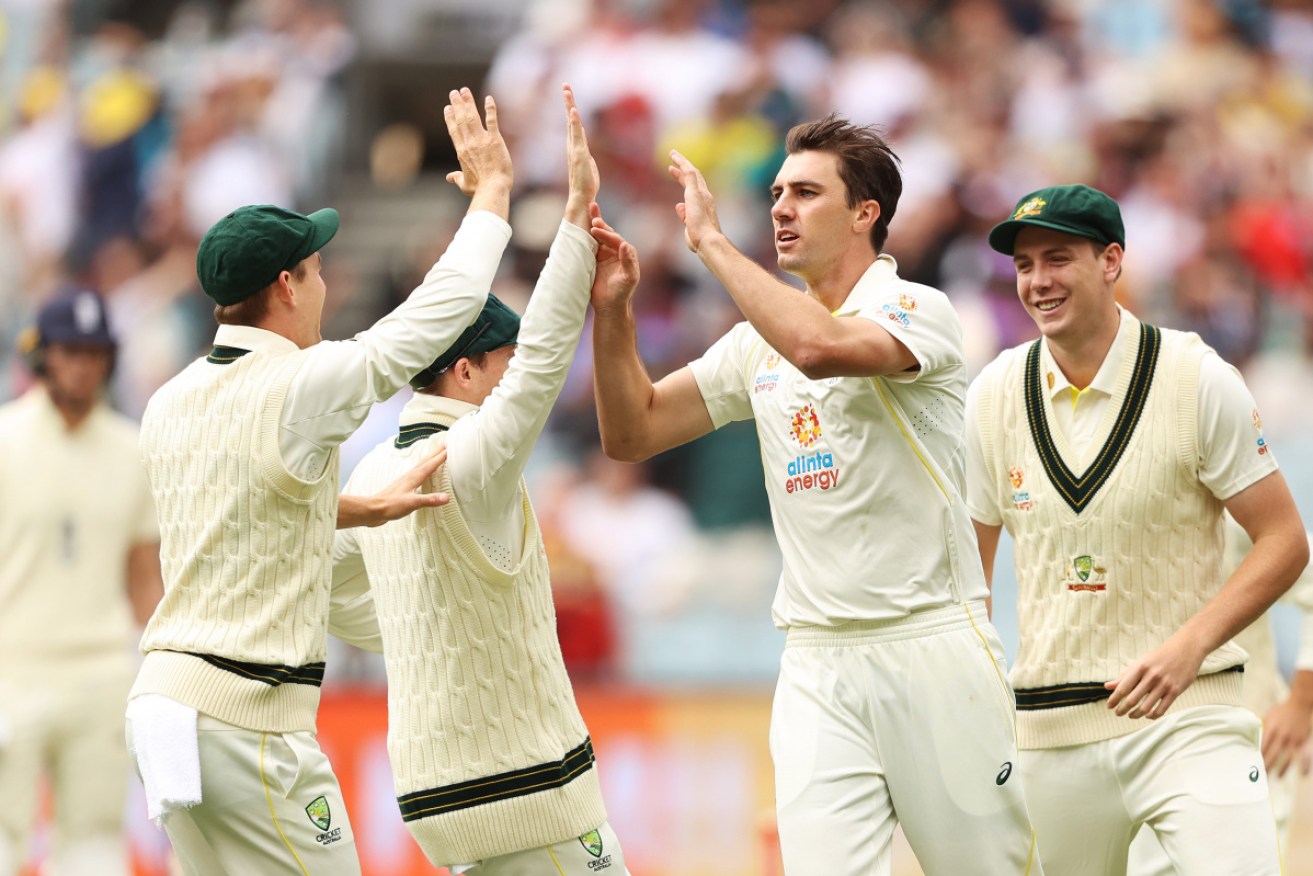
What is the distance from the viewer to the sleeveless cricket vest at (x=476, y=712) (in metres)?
4.95

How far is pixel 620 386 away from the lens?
531 cm

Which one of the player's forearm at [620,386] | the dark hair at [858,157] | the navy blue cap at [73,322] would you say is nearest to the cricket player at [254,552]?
the player's forearm at [620,386]

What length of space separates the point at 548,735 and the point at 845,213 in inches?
64.2

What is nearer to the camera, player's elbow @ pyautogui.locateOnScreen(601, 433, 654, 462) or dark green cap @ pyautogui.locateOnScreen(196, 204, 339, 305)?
dark green cap @ pyautogui.locateOnScreen(196, 204, 339, 305)

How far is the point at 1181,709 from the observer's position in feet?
17.4

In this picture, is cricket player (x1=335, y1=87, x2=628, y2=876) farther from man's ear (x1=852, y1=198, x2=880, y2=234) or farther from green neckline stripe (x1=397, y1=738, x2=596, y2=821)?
man's ear (x1=852, y1=198, x2=880, y2=234)

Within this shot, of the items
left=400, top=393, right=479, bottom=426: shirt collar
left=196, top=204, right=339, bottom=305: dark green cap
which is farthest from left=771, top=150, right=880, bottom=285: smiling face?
left=196, top=204, right=339, bottom=305: dark green cap

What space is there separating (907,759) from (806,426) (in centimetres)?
92

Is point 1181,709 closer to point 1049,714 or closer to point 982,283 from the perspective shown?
point 1049,714

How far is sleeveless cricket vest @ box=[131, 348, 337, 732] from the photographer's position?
A: 15.4 feet

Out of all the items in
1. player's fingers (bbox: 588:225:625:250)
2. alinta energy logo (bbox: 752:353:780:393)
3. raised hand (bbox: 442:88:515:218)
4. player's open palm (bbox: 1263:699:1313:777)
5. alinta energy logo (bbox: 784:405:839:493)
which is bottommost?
player's open palm (bbox: 1263:699:1313:777)

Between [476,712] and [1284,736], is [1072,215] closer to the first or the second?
[1284,736]

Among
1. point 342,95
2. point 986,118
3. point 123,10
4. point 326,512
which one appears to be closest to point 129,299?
point 342,95

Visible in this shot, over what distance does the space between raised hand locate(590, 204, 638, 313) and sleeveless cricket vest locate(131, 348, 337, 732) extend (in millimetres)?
886
